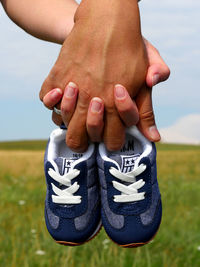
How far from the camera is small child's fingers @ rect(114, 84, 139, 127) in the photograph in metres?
2.38

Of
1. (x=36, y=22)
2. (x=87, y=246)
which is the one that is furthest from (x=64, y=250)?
(x=36, y=22)

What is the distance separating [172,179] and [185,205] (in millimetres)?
2886

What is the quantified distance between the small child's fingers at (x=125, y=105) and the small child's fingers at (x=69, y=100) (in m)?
0.24

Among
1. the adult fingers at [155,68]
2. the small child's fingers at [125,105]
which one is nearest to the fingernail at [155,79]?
the adult fingers at [155,68]

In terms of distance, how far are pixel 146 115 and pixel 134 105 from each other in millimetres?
188

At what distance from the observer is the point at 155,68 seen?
2566mm

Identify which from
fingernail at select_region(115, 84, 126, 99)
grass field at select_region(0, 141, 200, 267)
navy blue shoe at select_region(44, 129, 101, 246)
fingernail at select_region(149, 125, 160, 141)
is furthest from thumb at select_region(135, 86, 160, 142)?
grass field at select_region(0, 141, 200, 267)

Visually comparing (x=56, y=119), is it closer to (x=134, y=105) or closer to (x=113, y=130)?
(x=113, y=130)

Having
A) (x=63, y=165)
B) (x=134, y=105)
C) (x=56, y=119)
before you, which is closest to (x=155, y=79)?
(x=134, y=105)

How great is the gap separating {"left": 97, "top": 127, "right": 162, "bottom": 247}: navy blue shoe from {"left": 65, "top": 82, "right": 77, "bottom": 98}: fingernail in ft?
1.37

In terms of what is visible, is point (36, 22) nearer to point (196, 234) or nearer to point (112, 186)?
point (112, 186)

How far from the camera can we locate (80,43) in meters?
2.46

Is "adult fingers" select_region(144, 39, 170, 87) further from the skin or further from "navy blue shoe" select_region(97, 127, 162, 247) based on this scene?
"navy blue shoe" select_region(97, 127, 162, 247)

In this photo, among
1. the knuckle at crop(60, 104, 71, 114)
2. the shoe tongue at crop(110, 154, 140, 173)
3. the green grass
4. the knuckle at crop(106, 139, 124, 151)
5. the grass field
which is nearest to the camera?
the knuckle at crop(60, 104, 71, 114)
